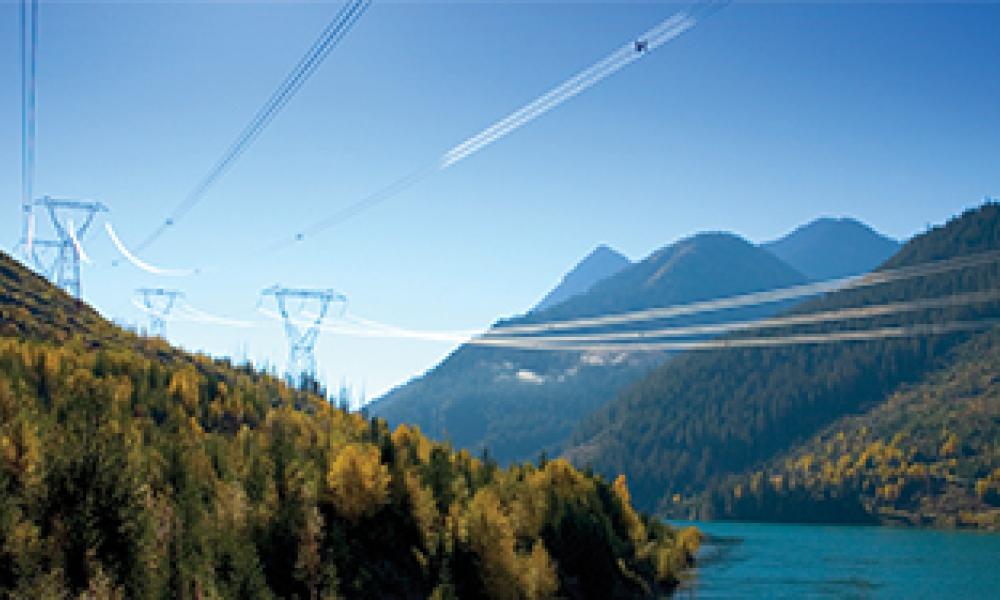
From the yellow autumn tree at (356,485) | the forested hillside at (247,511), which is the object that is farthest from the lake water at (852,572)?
the yellow autumn tree at (356,485)

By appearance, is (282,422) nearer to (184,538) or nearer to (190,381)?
(190,381)

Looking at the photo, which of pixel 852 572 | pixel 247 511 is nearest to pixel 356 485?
pixel 247 511

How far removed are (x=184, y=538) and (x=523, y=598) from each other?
Answer: 36.3 meters

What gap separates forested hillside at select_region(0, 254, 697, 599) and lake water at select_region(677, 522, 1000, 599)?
10.9m

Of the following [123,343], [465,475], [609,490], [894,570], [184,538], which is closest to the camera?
[184,538]

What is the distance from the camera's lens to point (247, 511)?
78.7 metres

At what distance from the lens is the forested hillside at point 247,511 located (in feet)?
198

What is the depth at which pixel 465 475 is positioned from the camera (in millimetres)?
128500

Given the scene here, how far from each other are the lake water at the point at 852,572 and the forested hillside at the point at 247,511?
10.9 metres

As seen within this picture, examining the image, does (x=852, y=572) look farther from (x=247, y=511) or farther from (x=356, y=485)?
(x=247, y=511)

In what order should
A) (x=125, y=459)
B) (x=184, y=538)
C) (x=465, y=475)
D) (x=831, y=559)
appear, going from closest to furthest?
1. (x=125, y=459)
2. (x=184, y=538)
3. (x=465, y=475)
4. (x=831, y=559)

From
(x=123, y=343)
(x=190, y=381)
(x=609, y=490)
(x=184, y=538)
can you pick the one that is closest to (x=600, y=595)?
(x=609, y=490)

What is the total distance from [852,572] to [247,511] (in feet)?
353

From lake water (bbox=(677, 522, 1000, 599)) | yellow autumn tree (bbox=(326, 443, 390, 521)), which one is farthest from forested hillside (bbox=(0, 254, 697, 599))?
lake water (bbox=(677, 522, 1000, 599))
